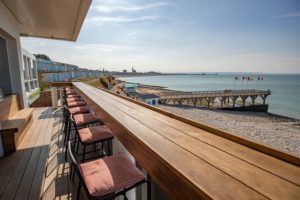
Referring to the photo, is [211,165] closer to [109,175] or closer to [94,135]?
[109,175]

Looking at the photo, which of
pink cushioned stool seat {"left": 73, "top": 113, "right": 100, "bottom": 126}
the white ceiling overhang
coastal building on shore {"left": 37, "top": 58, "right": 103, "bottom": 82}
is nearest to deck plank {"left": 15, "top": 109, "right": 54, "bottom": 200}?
pink cushioned stool seat {"left": 73, "top": 113, "right": 100, "bottom": 126}

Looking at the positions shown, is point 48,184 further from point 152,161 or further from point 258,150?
point 258,150

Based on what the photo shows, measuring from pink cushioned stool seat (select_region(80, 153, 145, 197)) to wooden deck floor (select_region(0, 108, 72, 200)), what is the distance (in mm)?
955

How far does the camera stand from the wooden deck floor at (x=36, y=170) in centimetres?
189

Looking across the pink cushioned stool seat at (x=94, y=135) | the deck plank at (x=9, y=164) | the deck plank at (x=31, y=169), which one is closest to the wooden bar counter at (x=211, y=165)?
the pink cushioned stool seat at (x=94, y=135)

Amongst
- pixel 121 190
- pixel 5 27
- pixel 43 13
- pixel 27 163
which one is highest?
pixel 43 13

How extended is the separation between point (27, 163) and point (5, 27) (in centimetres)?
270

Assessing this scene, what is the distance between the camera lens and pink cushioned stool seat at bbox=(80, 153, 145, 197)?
1030mm

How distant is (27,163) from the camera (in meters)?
2.51

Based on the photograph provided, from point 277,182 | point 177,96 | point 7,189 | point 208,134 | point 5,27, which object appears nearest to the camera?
point 277,182

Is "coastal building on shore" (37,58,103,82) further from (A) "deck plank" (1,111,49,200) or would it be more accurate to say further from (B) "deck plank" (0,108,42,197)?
(B) "deck plank" (0,108,42,197)

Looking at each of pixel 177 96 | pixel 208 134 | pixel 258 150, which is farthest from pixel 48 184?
pixel 177 96

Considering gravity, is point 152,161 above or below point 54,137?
above

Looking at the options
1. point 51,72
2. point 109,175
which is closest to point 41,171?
point 109,175
